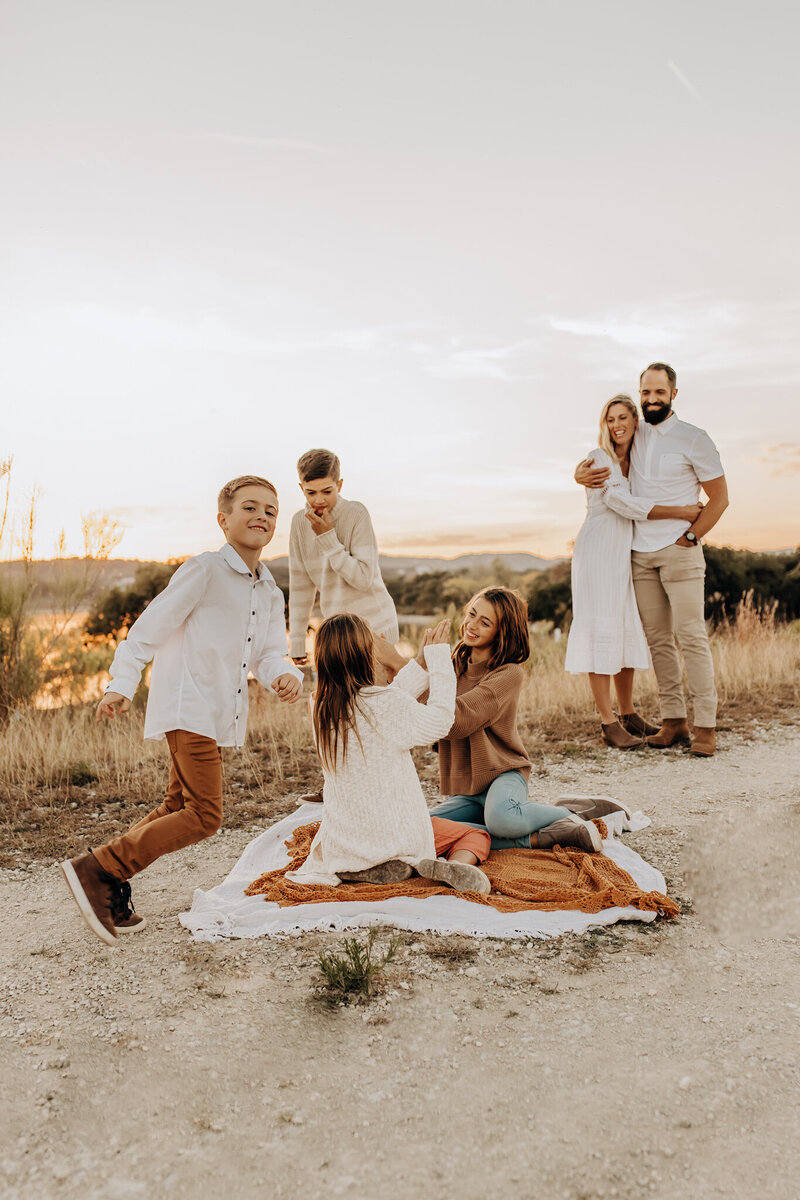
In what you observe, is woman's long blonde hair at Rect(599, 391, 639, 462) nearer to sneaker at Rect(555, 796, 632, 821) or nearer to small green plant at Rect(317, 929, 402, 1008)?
sneaker at Rect(555, 796, 632, 821)

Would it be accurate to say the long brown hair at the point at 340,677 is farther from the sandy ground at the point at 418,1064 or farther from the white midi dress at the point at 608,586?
the white midi dress at the point at 608,586

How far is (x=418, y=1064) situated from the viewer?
8.61ft

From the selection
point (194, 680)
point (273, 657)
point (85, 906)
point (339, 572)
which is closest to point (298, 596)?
point (339, 572)

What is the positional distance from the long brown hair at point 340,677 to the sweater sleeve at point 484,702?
0.63 m

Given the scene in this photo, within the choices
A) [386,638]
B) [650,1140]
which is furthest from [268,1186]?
[386,638]

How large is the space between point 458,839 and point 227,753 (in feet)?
9.99

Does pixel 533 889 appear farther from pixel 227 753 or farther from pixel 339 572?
pixel 227 753

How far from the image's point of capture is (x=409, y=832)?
3.80 meters

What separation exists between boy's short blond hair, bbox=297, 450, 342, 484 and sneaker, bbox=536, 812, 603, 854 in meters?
2.18

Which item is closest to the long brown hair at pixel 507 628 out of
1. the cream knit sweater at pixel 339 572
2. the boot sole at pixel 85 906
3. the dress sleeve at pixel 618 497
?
the cream knit sweater at pixel 339 572

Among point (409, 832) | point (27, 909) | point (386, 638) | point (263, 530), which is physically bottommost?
point (27, 909)

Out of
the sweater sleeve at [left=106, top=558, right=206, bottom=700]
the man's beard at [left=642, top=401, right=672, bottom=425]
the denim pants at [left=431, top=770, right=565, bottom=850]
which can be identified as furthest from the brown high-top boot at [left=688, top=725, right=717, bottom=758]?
the sweater sleeve at [left=106, top=558, right=206, bottom=700]

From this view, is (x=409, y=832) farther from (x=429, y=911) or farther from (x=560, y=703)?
(x=560, y=703)

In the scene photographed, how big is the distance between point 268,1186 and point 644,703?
6.58 metres
